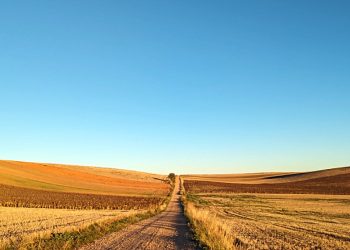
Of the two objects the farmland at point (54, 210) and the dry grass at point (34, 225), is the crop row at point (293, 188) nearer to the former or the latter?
the farmland at point (54, 210)

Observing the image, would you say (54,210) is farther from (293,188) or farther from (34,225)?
(293,188)

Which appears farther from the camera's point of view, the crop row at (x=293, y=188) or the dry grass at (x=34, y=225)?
the crop row at (x=293, y=188)

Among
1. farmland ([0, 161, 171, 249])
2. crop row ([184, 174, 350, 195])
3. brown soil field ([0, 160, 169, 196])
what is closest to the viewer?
farmland ([0, 161, 171, 249])

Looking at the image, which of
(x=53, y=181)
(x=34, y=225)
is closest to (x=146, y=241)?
(x=34, y=225)

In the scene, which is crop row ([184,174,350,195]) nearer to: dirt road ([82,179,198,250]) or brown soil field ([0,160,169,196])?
brown soil field ([0,160,169,196])

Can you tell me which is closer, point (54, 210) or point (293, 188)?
point (54, 210)

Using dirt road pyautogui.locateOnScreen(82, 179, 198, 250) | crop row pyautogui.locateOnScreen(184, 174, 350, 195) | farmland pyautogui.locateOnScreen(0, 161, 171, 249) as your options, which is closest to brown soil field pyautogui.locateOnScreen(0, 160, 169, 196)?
farmland pyautogui.locateOnScreen(0, 161, 171, 249)

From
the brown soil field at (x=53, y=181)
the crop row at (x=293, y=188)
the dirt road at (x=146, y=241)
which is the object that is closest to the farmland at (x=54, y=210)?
the brown soil field at (x=53, y=181)

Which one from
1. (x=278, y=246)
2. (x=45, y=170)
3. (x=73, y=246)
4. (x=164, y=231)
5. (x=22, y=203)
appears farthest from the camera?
(x=45, y=170)

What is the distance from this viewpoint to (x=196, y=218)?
28125mm

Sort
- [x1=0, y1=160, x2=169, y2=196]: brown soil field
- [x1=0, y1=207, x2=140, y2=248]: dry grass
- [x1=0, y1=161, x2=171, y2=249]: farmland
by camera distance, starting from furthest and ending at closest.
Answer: [x1=0, y1=160, x2=169, y2=196]: brown soil field < [x1=0, y1=161, x2=171, y2=249]: farmland < [x1=0, y1=207, x2=140, y2=248]: dry grass

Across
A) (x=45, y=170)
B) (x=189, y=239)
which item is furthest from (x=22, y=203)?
(x=45, y=170)

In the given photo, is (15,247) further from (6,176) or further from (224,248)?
(6,176)

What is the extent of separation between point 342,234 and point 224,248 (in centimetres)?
1377
